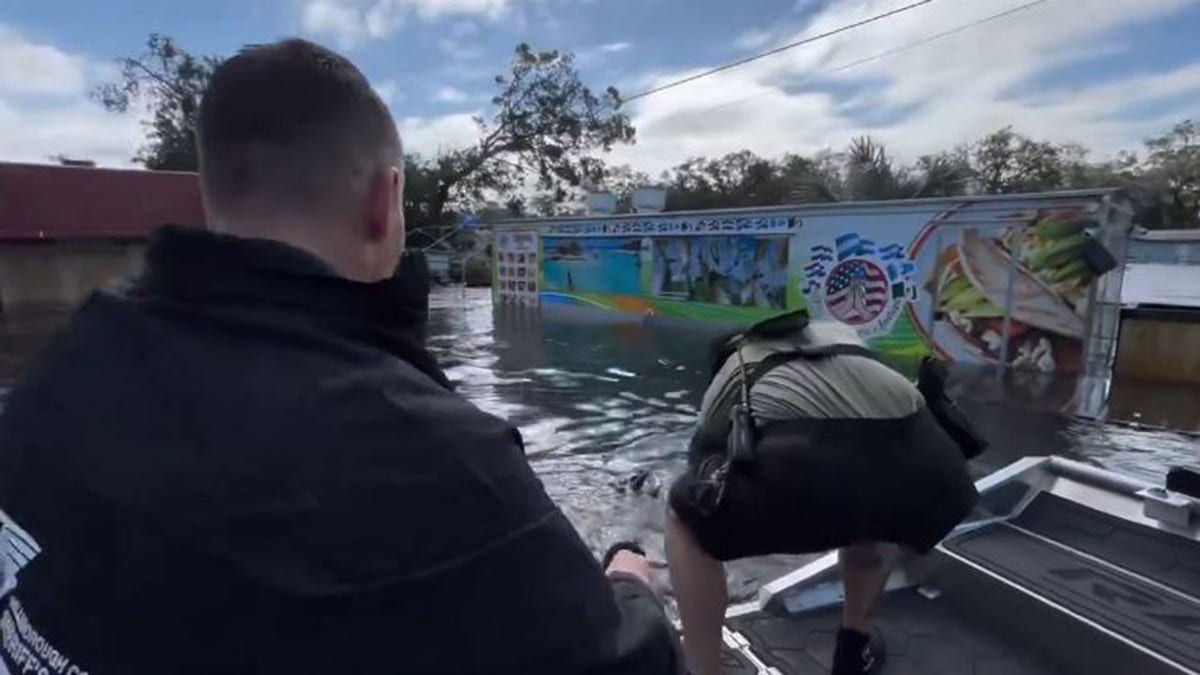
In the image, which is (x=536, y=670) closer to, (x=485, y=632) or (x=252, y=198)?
(x=485, y=632)

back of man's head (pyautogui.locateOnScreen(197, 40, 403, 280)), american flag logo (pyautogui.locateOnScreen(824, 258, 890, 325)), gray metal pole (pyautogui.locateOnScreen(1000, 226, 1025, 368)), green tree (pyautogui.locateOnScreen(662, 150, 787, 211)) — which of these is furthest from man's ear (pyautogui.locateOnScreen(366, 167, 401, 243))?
green tree (pyautogui.locateOnScreen(662, 150, 787, 211))

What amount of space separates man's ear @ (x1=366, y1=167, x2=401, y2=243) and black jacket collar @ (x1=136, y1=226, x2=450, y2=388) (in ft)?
0.57

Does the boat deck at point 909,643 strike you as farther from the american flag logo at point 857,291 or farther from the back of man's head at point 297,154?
the american flag logo at point 857,291

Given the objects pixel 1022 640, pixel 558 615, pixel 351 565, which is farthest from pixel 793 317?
pixel 351 565

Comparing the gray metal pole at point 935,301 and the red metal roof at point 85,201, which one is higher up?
the red metal roof at point 85,201

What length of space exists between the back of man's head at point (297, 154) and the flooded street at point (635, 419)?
9.54 ft

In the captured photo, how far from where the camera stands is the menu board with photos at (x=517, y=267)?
18516 mm

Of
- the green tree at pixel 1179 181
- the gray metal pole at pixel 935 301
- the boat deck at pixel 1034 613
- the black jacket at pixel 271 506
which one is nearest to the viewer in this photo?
the black jacket at pixel 271 506

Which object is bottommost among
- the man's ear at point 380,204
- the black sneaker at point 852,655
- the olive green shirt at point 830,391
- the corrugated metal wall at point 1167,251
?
the black sneaker at point 852,655

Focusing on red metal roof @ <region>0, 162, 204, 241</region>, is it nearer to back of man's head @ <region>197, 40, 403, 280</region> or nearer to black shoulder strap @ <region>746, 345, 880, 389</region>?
black shoulder strap @ <region>746, 345, 880, 389</region>

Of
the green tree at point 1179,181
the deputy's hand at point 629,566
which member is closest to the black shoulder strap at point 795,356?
the deputy's hand at point 629,566

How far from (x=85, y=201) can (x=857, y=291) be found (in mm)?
23388

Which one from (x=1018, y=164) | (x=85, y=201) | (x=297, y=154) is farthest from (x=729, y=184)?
(x=297, y=154)

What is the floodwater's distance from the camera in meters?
4.59
